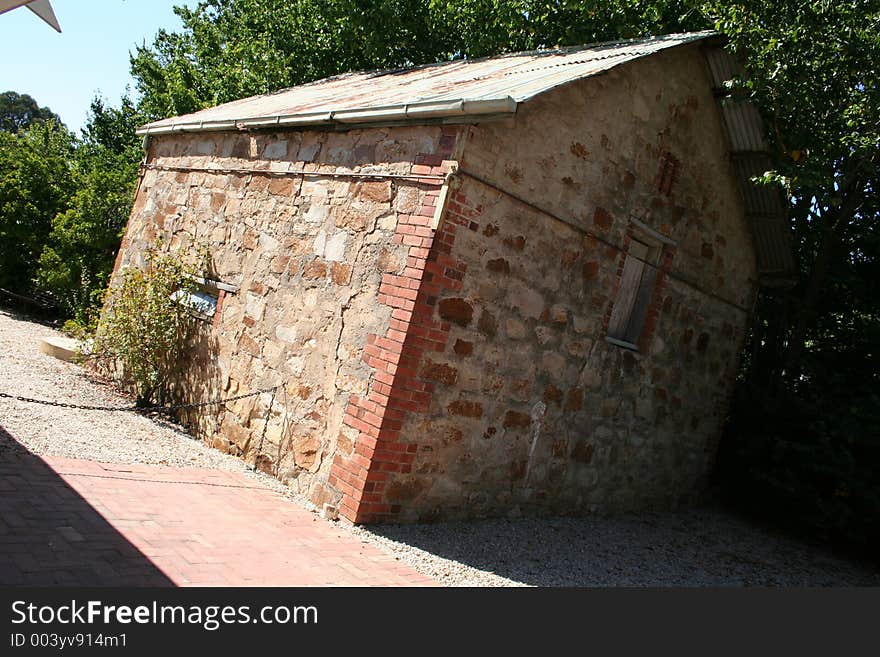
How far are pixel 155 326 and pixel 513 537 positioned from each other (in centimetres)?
499

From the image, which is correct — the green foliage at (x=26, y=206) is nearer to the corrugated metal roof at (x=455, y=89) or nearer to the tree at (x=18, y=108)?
the corrugated metal roof at (x=455, y=89)

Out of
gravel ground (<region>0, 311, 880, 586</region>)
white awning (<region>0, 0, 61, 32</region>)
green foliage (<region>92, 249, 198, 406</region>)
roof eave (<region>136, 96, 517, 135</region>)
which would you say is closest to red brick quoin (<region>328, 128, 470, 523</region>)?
roof eave (<region>136, 96, 517, 135</region>)

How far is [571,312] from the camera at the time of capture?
714 centimetres

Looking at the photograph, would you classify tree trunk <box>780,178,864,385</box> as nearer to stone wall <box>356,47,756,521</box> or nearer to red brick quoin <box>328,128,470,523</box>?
stone wall <box>356,47,756,521</box>

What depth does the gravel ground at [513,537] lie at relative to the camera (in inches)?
224

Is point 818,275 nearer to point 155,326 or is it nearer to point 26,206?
point 155,326

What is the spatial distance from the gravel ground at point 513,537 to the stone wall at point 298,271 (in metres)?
0.52

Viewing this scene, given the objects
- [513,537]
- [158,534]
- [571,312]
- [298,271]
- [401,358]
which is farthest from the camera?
[571,312]

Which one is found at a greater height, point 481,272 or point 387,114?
point 387,114

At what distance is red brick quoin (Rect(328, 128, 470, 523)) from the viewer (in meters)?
5.70

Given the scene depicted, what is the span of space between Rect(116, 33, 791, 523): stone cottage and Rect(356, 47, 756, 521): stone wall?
0.09ft

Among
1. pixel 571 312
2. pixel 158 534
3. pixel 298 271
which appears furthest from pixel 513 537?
pixel 298 271

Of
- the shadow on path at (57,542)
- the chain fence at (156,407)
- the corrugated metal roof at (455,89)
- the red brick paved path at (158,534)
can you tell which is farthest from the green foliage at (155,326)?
the shadow on path at (57,542)

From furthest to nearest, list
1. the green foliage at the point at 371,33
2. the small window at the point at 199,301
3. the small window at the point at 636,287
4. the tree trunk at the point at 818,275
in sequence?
the green foliage at the point at 371,33 < the tree trunk at the point at 818,275 < the small window at the point at 199,301 < the small window at the point at 636,287
